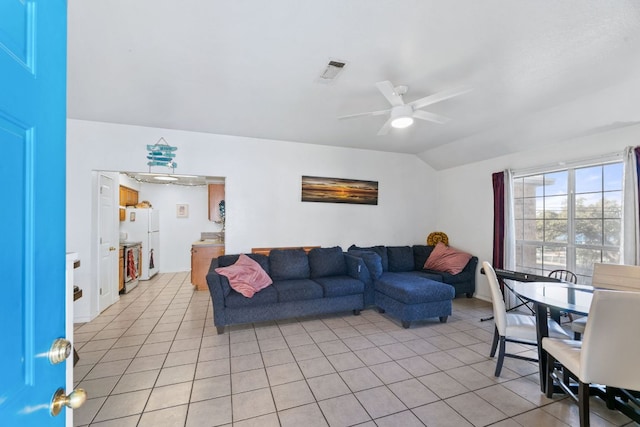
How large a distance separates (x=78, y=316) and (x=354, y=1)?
4.69 m

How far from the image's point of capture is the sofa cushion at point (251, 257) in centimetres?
389

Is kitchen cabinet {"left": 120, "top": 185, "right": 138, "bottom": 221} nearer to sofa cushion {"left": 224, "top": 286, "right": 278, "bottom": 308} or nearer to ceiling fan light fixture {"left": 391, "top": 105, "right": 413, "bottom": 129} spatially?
sofa cushion {"left": 224, "top": 286, "right": 278, "bottom": 308}

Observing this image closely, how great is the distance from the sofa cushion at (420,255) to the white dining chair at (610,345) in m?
3.29

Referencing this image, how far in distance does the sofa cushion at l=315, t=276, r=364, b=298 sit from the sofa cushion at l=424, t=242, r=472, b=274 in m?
1.72

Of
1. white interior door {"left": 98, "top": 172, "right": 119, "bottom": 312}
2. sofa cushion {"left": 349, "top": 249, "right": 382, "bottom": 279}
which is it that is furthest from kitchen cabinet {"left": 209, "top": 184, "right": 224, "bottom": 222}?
sofa cushion {"left": 349, "top": 249, "right": 382, "bottom": 279}

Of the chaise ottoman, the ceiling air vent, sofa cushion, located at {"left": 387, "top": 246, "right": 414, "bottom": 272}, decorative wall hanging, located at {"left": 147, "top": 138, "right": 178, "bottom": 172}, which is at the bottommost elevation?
the chaise ottoman

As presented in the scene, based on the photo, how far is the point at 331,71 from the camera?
2.43m

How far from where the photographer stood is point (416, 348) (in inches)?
118

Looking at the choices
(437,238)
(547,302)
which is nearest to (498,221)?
(437,238)

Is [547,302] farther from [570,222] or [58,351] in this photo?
[58,351]

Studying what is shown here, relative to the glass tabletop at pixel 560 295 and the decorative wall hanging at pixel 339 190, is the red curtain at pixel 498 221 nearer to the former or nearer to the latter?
the glass tabletop at pixel 560 295

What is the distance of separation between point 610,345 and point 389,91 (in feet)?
7.61

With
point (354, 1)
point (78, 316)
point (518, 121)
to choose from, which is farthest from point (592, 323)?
point (78, 316)

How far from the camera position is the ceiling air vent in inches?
91.6
